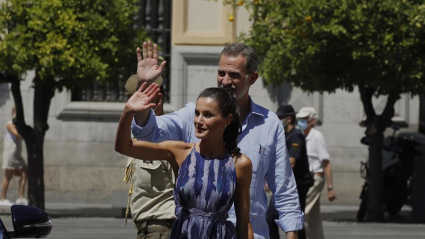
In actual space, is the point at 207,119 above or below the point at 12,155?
above

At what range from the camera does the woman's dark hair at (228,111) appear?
16.0 ft

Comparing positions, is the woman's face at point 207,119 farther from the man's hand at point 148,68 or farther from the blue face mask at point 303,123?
the blue face mask at point 303,123

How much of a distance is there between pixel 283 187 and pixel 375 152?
11902 millimetres

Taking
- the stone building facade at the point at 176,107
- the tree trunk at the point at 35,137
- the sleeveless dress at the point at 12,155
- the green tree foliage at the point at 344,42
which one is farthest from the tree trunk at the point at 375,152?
the sleeveless dress at the point at 12,155

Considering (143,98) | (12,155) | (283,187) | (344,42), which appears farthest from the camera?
(12,155)

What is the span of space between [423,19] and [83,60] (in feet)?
14.7

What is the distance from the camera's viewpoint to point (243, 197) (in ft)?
16.3

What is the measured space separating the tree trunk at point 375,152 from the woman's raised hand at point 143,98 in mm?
12530

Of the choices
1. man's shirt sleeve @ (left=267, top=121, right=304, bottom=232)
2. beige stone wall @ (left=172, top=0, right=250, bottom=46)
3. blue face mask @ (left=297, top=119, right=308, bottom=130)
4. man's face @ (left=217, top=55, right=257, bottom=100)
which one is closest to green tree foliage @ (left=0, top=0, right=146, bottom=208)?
blue face mask @ (left=297, top=119, right=308, bottom=130)

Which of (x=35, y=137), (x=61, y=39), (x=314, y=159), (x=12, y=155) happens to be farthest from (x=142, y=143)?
(x=12, y=155)

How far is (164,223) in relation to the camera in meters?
6.93

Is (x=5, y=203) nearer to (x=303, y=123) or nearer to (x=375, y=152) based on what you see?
(x=375, y=152)

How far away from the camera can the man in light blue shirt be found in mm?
5254

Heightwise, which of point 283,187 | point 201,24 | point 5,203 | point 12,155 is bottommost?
point 5,203
